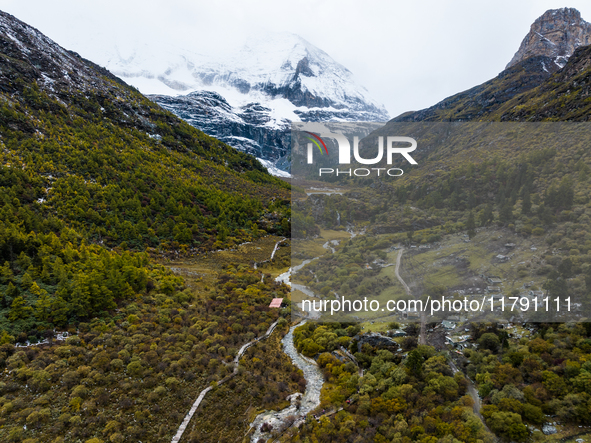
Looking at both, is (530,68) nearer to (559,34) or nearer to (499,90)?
(499,90)

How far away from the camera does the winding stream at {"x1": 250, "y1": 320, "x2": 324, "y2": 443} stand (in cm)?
2173

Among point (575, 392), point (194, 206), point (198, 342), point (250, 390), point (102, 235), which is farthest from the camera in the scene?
point (194, 206)

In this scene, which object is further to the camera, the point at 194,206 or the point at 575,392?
the point at 194,206

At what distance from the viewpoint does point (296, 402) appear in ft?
78.9

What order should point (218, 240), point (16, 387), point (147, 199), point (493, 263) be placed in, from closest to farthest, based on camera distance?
1. point (16, 387)
2. point (493, 263)
3. point (218, 240)
4. point (147, 199)

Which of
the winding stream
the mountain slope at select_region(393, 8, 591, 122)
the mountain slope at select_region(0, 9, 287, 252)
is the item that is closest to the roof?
the winding stream

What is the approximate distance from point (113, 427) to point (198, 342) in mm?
10757

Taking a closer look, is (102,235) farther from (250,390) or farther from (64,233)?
(250,390)

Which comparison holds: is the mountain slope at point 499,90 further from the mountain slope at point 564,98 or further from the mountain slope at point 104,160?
the mountain slope at point 104,160

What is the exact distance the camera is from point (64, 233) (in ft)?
133

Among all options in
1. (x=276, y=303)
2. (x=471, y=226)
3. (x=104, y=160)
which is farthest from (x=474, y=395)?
(x=104, y=160)

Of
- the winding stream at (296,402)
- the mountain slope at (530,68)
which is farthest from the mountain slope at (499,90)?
the winding stream at (296,402)

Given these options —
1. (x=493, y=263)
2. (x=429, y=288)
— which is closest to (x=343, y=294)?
(x=429, y=288)

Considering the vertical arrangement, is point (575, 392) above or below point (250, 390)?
above
